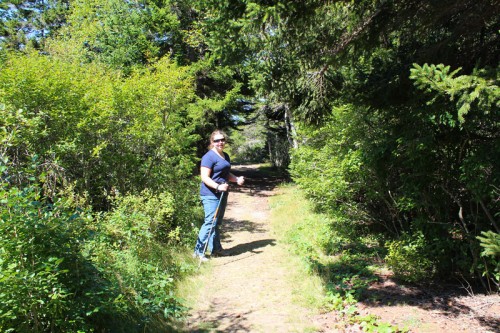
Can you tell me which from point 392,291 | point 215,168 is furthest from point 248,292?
point 215,168

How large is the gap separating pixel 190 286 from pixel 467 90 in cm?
405

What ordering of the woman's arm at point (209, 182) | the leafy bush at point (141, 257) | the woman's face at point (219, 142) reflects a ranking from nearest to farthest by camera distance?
the leafy bush at point (141, 257)
the woman's arm at point (209, 182)
the woman's face at point (219, 142)

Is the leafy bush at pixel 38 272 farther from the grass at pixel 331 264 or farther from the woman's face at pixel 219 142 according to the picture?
the woman's face at pixel 219 142

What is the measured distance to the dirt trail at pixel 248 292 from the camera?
158 inches

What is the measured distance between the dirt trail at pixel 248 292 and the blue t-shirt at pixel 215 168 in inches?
49.1

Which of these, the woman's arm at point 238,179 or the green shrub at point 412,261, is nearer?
the green shrub at point 412,261

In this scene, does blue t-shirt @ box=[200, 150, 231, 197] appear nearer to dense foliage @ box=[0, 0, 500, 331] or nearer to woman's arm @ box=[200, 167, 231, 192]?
woman's arm @ box=[200, 167, 231, 192]

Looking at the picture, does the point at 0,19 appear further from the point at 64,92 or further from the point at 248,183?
the point at 64,92

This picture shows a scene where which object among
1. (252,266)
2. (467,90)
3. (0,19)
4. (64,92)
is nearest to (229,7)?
(467,90)

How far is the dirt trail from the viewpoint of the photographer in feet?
13.2

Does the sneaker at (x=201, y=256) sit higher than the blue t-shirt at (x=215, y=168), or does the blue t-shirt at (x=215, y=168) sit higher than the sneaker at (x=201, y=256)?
the blue t-shirt at (x=215, y=168)

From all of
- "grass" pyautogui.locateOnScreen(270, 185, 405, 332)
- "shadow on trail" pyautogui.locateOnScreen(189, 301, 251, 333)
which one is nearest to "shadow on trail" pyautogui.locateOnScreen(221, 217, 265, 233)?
"grass" pyautogui.locateOnScreen(270, 185, 405, 332)

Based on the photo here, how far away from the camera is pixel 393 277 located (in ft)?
16.8

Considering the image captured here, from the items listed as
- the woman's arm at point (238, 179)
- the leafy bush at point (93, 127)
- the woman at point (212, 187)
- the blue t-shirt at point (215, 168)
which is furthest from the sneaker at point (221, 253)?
the leafy bush at point (93, 127)
